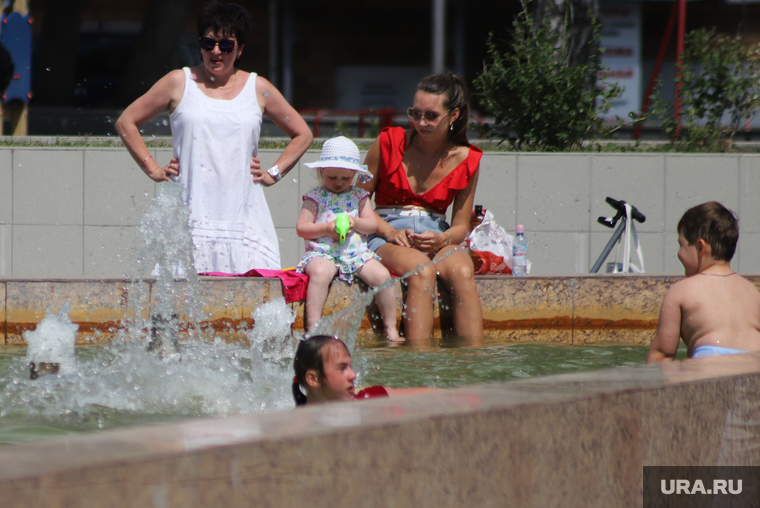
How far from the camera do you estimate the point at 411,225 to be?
227 inches

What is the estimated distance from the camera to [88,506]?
151 centimetres

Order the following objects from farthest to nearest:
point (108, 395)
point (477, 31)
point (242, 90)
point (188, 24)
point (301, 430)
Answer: point (477, 31) → point (188, 24) → point (242, 90) → point (108, 395) → point (301, 430)

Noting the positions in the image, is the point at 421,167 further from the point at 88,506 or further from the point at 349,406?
the point at 88,506

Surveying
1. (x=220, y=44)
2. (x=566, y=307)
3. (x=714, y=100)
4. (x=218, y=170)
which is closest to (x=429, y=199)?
(x=566, y=307)

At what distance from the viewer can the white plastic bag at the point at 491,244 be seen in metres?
6.09

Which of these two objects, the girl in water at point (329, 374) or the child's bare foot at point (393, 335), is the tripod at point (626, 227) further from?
the girl in water at point (329, 374)

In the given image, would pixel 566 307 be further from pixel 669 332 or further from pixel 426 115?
pixel 669 332

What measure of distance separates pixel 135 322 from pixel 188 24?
11.9 metres

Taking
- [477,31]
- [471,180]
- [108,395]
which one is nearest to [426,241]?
[471,180]

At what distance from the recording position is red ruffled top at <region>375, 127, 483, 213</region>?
574 cm

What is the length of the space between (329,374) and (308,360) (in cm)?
10

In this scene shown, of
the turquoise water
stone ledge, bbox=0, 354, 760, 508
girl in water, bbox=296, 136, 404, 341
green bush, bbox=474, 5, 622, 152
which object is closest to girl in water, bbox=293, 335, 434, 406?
the turquoise water

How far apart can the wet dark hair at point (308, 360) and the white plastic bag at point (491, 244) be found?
290cm

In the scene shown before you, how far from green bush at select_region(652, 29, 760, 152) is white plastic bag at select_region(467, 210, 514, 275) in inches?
145
